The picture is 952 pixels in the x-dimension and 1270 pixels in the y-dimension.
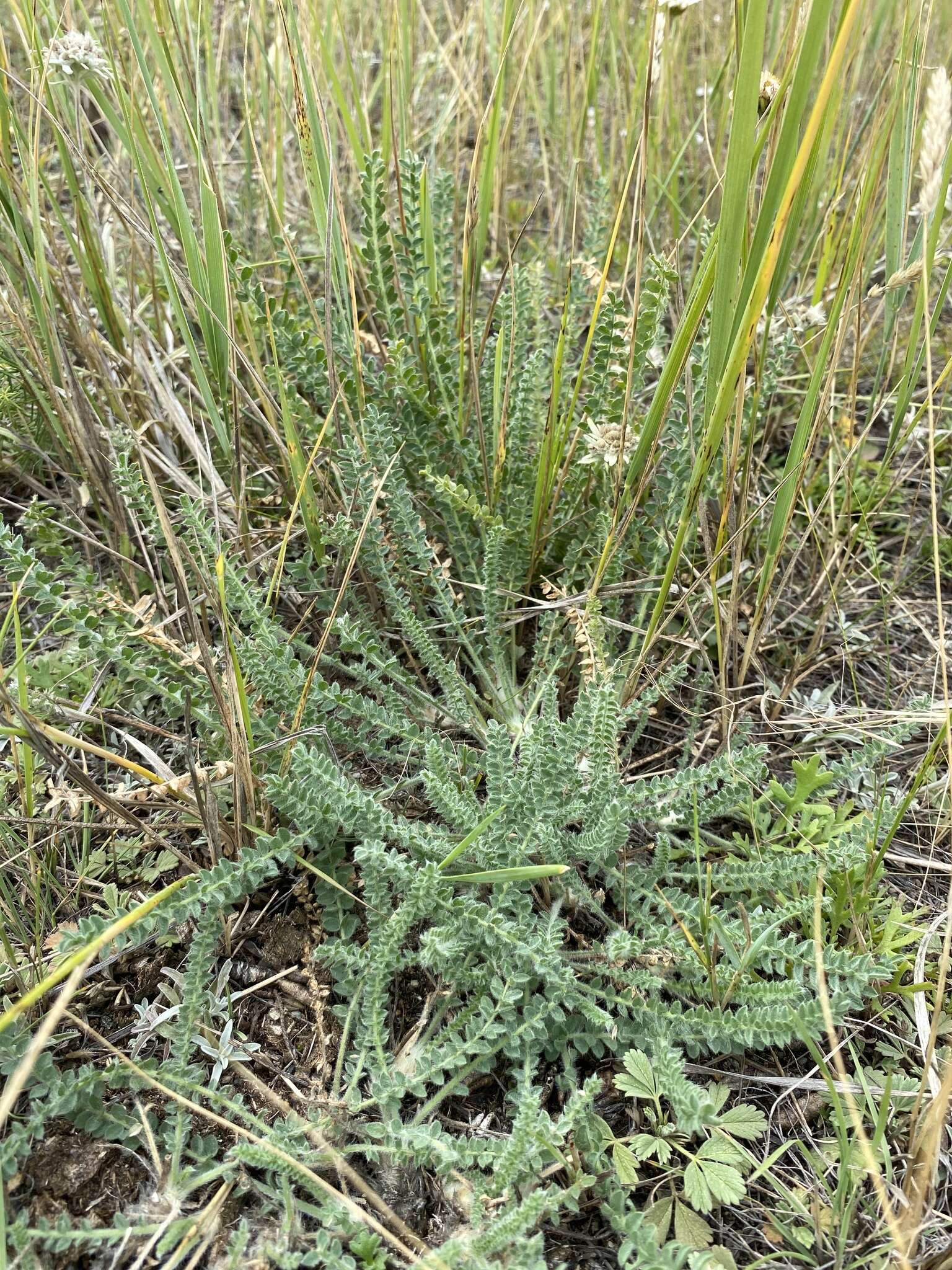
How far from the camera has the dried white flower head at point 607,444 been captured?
5.06 ft

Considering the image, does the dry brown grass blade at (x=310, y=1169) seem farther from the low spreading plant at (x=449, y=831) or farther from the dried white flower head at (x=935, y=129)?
the dried white flower head at (x=935, y=129)

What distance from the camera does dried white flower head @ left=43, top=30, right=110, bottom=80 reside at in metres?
1.48

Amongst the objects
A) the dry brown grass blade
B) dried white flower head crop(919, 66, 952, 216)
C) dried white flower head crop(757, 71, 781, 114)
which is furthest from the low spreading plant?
dried white flower head crop(919, 66, 952, 216)

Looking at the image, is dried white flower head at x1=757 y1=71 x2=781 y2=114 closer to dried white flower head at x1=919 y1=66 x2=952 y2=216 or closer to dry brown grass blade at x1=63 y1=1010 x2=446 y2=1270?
dried white flower head at x1=919 y1=66 x2=952 y2=216

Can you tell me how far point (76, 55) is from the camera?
4.83 ft

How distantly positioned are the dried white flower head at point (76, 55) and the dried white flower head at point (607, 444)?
1.03 meters

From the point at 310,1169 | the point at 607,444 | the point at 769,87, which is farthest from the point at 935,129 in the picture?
the point at 310,1169

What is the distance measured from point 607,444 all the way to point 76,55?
1093 millimetres

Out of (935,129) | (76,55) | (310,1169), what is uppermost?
(76,55)

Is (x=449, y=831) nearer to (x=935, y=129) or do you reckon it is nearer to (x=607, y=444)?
(x=607, y=444)

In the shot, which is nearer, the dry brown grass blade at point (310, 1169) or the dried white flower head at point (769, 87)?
the dry brown grass blade at point (310, 1169)

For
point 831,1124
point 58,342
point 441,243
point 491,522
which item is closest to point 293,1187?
point 831,1124

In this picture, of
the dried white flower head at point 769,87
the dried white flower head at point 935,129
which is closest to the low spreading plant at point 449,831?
the dried white flower head at point 769,87

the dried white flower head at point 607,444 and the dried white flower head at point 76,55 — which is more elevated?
the dried white flower head at point 76,55
